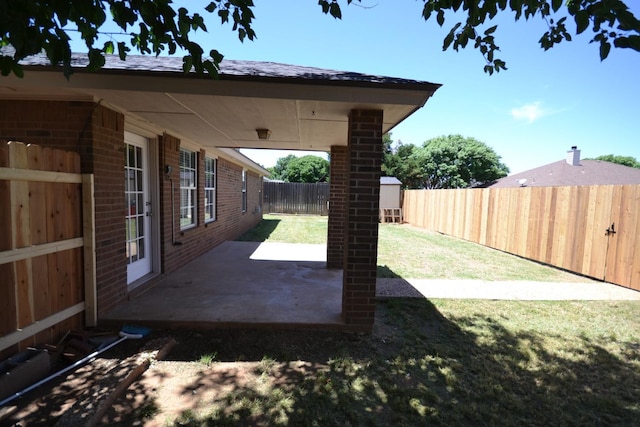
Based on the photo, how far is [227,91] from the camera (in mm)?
3242

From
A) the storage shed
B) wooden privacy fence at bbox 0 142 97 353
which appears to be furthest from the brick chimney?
wooden privacy fence at bbox 0 142 97 353

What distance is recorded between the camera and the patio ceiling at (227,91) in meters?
3.10

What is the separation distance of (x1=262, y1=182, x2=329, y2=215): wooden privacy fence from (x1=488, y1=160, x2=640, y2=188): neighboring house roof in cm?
1183

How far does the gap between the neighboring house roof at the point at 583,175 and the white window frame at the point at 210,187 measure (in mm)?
15290

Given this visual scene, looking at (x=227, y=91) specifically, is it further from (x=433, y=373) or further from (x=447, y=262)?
(x=447, y=262)

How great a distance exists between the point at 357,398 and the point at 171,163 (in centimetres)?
476

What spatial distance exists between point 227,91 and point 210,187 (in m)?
5.74

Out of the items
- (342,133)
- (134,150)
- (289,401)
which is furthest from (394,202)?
(289,401)

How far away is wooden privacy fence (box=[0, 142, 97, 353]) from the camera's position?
2.71m

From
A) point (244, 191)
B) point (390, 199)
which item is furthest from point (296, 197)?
point (244, 191)

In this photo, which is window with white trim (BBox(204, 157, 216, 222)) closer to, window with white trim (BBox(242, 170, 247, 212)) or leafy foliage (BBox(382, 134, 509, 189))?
window with white trim (BBox(242, 170, 247, 212))

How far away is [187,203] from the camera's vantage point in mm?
6797

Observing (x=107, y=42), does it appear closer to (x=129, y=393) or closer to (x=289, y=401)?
(x=129, y=393)

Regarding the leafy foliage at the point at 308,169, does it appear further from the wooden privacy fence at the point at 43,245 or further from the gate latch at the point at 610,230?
the wooden privacy fence at the point at 43,245
